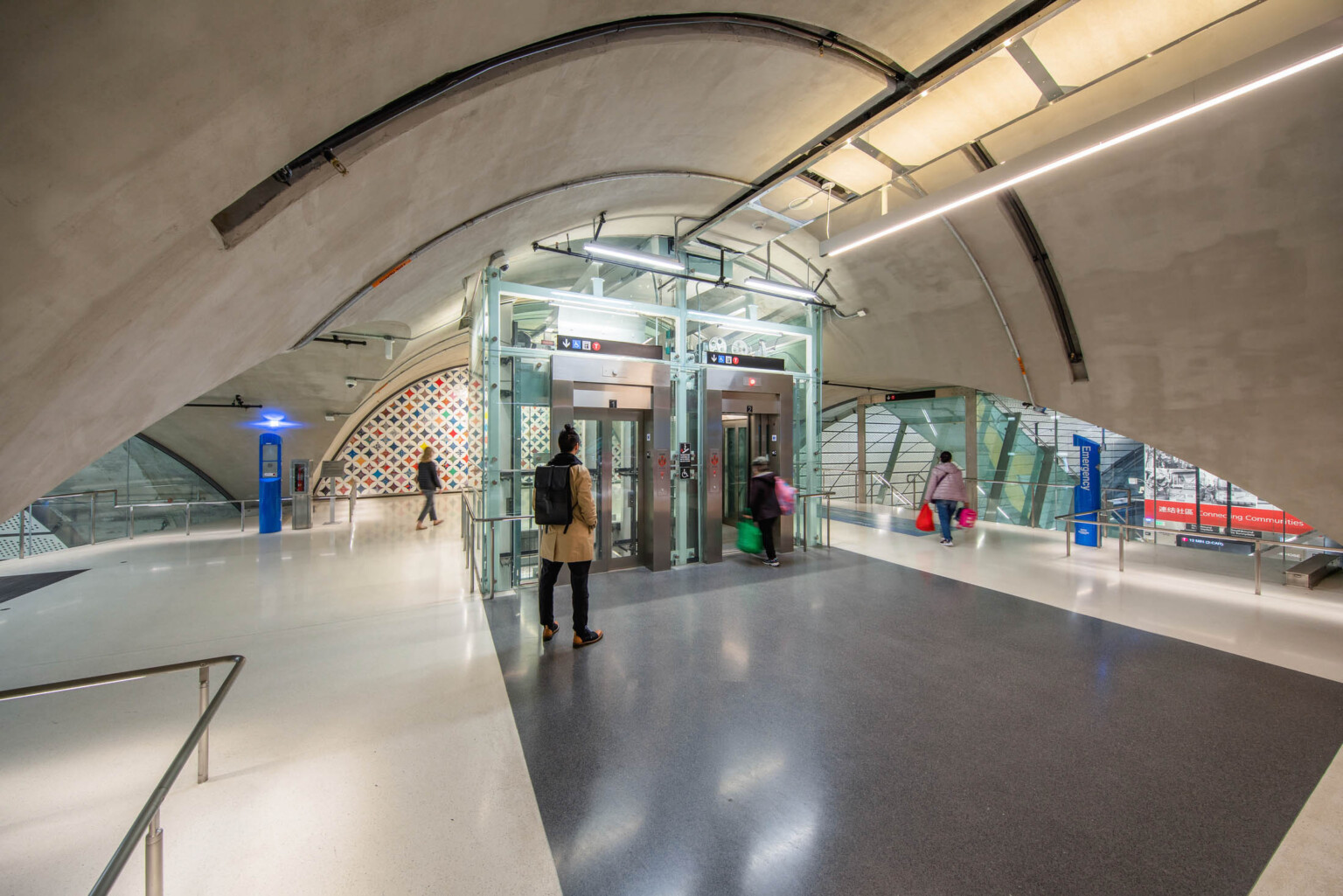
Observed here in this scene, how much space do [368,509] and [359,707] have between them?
9.85 m

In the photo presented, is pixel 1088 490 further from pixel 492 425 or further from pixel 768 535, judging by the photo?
pixel 492 425

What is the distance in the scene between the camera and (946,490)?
279 inches

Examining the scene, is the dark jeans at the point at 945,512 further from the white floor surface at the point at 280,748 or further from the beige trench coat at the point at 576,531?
the white floor surface at the point at 280,748

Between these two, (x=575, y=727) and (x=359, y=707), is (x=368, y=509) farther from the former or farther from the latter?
(x=575, y=727)

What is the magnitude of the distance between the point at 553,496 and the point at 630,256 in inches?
111

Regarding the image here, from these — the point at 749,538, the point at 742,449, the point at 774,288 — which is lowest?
the point at 749,538

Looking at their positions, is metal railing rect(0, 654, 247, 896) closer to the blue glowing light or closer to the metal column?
the metal column

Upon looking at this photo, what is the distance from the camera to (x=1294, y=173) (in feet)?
11.8

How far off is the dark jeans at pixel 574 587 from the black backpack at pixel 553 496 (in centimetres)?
30

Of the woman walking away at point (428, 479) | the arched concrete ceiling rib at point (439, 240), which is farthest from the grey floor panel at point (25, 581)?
the arched concrete ceiling rib at point (439, 240)

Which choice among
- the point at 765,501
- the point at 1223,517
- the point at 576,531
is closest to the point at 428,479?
the point at 765,501

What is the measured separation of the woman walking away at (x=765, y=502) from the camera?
559 centimetres

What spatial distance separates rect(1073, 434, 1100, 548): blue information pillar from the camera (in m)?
6.64

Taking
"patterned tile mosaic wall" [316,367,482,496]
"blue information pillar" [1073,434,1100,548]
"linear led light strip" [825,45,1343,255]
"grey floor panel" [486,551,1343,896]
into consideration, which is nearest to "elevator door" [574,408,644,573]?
"grey floor panel" [486,551,1343,896]
